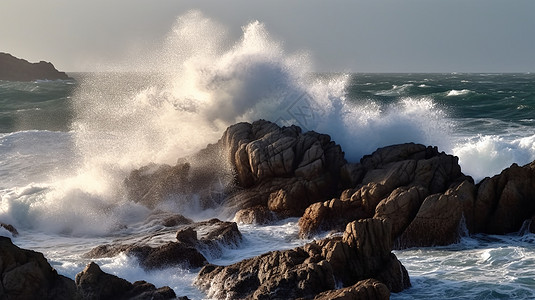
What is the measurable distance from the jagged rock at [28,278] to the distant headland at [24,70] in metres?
113

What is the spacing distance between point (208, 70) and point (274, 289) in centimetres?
1548

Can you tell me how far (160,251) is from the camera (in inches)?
553

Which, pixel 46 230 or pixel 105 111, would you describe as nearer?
pixel 46 230

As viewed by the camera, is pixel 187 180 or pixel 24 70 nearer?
pixel 187 180

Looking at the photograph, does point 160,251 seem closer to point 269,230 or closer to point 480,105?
point 269,230

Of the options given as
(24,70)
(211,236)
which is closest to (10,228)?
(211,236)

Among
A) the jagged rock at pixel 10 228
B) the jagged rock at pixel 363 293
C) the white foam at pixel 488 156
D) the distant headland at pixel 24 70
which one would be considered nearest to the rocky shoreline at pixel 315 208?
the jagged rock at pixel 363 293

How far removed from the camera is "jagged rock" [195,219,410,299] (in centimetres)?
1116

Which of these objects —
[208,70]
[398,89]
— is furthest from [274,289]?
[398,89]

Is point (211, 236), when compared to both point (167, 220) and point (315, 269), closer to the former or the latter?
point (167, 220)

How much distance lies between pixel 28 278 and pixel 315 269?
16.7 feet

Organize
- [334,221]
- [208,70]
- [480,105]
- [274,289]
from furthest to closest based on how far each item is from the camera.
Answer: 1. [480,105]
2. [208,70]
3. [334,221]
4. [274,289]

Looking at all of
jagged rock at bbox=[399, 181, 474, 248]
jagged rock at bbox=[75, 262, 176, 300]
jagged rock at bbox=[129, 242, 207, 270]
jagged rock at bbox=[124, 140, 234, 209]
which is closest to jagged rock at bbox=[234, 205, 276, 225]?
jagged rock at bbox=[124, 140, 234, 209]

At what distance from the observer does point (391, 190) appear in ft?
56.3
